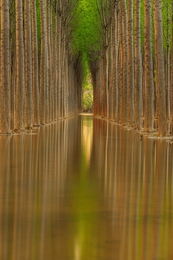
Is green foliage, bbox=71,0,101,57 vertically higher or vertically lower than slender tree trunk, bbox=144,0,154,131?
higher

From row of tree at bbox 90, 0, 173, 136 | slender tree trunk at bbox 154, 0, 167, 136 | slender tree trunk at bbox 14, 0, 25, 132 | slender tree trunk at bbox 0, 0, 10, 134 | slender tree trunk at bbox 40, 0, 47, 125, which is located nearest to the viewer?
slender tree trunk at bbox 154, 0, 167, 136

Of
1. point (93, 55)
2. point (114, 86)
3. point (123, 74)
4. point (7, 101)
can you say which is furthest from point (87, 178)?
point (93, 55)

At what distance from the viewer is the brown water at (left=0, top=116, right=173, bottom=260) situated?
5.14 m

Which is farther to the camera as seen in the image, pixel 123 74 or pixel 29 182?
pixel 123 74

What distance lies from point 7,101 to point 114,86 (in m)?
23.4

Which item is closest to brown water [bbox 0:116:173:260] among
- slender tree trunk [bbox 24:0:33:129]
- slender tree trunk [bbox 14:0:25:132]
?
slender tree trunk [bbox 14:0:25:132]

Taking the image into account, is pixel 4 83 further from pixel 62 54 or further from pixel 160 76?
pixel 62 54

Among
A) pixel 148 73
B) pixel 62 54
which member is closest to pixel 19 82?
pixel 148 73

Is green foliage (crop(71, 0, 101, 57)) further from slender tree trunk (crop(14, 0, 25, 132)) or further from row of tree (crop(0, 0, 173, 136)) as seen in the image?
slender tree trunk (crop(14, 0, 25, 132))

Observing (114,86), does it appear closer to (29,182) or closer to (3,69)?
(3,69)

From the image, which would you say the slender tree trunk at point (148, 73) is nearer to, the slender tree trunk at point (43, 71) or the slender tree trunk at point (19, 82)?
the slender tree trunk at point (19, 82)

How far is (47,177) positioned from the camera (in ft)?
32.9

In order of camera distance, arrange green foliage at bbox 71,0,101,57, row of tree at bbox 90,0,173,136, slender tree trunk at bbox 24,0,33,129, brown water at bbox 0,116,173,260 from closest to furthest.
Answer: brown water at bbox 0,116,173,260 < row of tree at bbox 90,0,173,136 < slender tree trunk at bbox 24,0,33,129 < green foliage at bbox 71,0,101,57

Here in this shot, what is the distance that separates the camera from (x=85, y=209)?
7.10m
